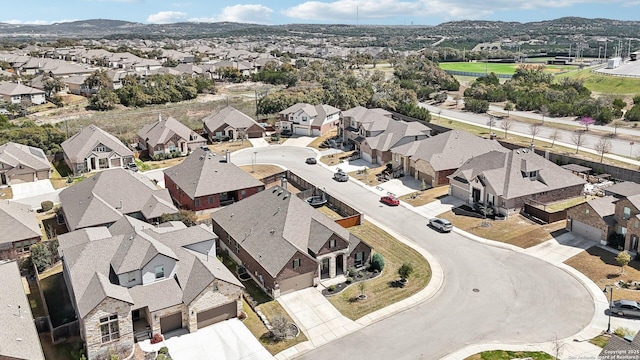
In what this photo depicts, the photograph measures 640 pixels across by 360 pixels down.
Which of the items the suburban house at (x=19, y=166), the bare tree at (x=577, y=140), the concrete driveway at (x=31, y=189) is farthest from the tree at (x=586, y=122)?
the suburban house at (x=19, y=166)

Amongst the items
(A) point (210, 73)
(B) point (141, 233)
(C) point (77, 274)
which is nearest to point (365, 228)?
(B) point (141, 233)

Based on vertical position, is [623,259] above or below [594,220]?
below

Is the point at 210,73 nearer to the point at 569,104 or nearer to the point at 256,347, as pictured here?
the point at 569,104

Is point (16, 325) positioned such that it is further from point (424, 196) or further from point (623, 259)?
point (424, 196)

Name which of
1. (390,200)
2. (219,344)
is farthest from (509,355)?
(390,200)

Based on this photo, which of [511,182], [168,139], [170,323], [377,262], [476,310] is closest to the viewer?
[170,323]

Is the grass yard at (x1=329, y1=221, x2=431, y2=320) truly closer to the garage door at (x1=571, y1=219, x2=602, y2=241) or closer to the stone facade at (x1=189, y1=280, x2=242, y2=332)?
the stone facade at (x1=189, y1=280, x2=242, y2=332)
